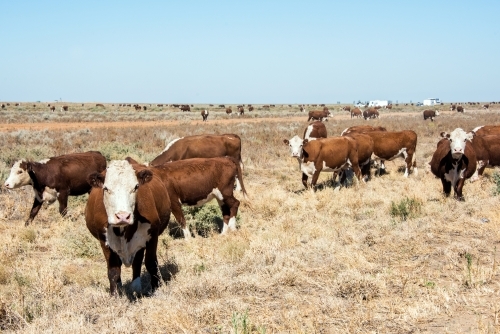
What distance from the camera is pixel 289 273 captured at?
5.68m

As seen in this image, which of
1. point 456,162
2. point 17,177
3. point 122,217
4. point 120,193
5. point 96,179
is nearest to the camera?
point 122,217

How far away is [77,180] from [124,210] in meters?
6.89

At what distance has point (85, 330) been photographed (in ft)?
14.4

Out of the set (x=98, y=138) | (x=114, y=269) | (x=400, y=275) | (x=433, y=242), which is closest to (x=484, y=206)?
(x=433, y=242)

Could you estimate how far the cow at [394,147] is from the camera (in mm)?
15914

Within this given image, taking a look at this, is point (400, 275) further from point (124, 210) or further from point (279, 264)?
point (124, 210)

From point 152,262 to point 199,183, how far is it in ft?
10.7

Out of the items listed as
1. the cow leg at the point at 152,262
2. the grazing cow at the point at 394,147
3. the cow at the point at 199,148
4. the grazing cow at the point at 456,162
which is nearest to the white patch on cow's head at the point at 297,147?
the cow at the point at 199,148

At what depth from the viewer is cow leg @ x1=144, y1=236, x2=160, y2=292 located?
225 inches

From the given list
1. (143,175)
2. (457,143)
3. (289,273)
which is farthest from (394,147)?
(143,175)

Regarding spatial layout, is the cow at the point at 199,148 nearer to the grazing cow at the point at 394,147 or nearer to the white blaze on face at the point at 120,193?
the grazing cow at the point at 394,147

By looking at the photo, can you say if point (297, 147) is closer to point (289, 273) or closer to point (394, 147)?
point (394, 147)

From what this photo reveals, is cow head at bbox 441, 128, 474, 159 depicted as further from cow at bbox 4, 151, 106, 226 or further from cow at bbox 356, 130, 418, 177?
cow at bbox 4, 151, 106, 226

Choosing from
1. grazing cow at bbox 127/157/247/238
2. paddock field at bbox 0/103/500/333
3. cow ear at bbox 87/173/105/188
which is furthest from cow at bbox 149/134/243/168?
cow ear at bbox 87/173/105/188
